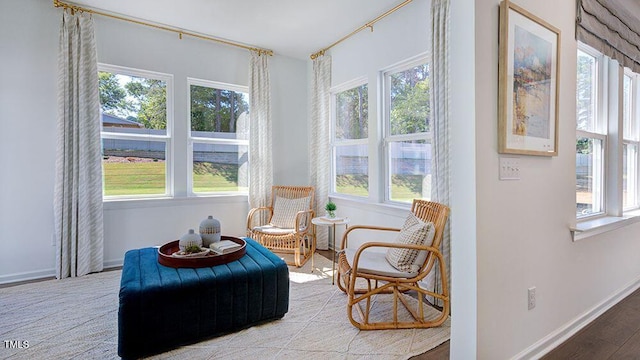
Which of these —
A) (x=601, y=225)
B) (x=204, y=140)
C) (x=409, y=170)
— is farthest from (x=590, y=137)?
(x=204, y=140)

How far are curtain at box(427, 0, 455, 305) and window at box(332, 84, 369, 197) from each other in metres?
1.13

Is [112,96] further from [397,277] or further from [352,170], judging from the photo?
[397,277]

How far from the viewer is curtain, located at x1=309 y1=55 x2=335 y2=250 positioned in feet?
13.6

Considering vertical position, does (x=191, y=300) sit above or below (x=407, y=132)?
below

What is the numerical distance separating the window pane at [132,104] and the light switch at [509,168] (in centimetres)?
360

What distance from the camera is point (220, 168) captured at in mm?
4023

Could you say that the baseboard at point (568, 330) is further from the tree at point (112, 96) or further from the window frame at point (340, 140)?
the tree at point (112, 96)

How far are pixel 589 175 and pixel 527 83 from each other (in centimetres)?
175

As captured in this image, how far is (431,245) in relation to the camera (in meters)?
2.16

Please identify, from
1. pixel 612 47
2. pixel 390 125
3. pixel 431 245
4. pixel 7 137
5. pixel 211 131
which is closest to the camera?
pixel 431 245

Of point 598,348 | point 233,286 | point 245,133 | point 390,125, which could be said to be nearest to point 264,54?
point 245,133

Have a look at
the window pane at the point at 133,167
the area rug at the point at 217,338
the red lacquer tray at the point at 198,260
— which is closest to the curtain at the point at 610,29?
the area rug at the point at 217,338

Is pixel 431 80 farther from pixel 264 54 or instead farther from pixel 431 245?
pixel 264 54

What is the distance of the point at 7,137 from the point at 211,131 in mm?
1919
